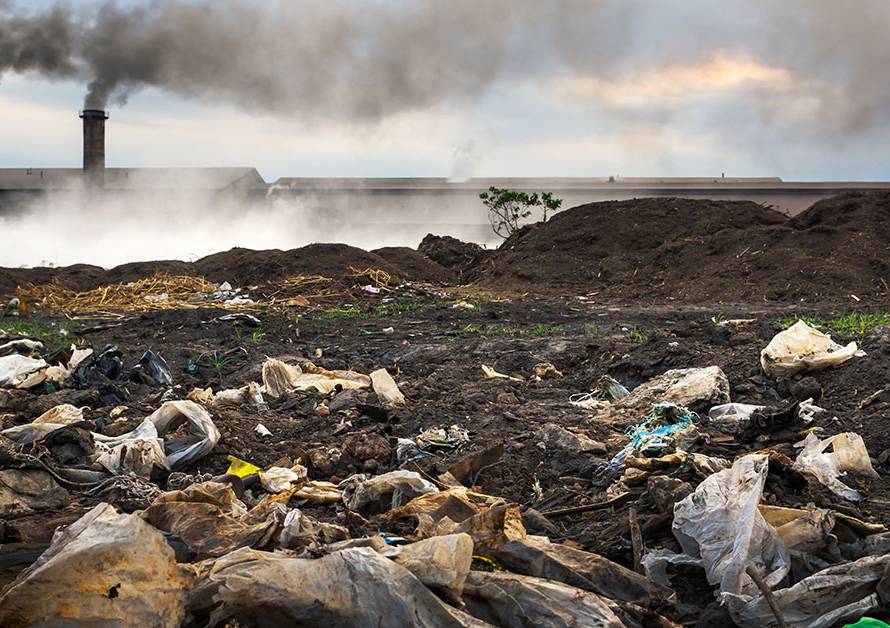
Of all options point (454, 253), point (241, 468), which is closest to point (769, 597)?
point (241, 468)

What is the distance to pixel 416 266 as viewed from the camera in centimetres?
2108

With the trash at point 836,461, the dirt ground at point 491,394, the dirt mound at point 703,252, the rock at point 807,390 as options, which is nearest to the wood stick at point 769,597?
the dirt ground at point 491,394

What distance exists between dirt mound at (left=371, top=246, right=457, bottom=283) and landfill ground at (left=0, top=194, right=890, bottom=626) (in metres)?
9.01

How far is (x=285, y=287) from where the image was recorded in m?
17.4

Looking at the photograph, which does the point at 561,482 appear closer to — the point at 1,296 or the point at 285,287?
the point at 285,287

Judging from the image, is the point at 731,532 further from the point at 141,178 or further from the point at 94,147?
the point at 141,178

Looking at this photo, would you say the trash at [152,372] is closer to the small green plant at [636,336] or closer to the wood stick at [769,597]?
the small green plant at [636,336]

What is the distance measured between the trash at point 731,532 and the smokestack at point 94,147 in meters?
28.8

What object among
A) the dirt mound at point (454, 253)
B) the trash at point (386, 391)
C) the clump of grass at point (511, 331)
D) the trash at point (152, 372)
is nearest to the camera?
the trash at point (386, 391)

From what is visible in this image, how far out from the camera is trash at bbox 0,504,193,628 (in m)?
3.10

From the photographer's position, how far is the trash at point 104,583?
3.10m

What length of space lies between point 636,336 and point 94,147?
2485 cm

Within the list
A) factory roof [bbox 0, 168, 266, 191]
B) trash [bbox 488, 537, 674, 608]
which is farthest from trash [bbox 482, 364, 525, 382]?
factory roof [bbox 0, 168, 266, 191]

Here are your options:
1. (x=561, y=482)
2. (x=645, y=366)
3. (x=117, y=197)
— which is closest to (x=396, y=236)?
(x=117, y=197)
